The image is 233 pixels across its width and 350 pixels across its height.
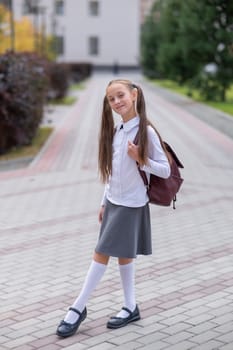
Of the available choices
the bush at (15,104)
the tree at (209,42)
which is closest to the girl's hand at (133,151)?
the bush at (15,104)

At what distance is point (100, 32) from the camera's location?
3199 inches

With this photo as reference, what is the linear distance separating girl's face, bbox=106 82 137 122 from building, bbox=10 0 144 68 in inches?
3016

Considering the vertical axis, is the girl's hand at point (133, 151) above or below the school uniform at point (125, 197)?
above

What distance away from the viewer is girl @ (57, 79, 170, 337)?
4.48 metres

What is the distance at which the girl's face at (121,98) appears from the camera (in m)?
4.47

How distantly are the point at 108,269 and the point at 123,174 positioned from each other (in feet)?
5.94

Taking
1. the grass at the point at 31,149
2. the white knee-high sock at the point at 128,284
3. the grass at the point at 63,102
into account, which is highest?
the white knee-high sock at the point at 128,284

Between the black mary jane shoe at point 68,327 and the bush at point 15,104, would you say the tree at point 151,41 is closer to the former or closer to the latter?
the bush at point 15,104

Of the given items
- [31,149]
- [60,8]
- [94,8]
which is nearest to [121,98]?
[31,149]

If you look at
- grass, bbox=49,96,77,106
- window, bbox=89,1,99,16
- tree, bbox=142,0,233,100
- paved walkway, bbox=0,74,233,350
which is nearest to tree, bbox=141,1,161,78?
grass, bbox=49,96,77,106

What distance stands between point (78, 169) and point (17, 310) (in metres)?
7.04

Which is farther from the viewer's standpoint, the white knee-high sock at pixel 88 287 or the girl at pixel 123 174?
the white knee-high sock at pixel 88 287

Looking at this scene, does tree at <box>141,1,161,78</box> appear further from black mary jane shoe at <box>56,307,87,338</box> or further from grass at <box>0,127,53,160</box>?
black mary jane shoe at <box>56,307,87,338</box>

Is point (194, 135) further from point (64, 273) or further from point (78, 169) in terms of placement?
point (64, 273)
